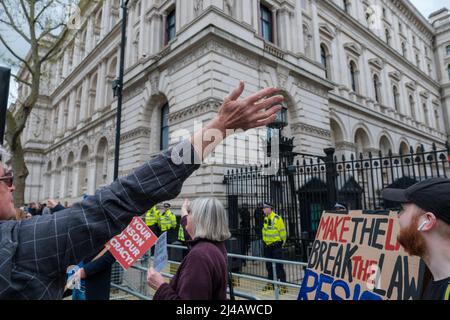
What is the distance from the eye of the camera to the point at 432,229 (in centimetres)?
173

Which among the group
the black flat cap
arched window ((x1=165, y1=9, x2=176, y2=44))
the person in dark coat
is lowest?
the person in dark coat

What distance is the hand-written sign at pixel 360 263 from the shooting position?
2.10 meters

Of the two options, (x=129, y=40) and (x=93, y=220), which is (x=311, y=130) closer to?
(x=129, y=40)

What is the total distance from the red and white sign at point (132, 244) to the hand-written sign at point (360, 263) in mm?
2289

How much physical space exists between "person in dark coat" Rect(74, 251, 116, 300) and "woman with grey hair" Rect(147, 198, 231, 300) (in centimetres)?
186

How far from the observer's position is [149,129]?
1725 cm

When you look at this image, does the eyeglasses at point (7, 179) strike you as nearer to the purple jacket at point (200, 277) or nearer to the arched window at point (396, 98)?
the purple jacket at point (200, 277)

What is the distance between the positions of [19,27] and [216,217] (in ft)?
54.1

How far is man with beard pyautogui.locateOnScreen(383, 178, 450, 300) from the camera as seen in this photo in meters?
1.67

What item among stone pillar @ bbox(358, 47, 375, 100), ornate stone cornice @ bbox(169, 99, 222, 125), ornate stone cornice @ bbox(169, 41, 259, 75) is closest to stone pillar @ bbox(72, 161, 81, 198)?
ornate stone cornice @ bbox(169, 99, 222, 125)

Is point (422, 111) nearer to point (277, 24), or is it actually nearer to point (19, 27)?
point (277, 24)

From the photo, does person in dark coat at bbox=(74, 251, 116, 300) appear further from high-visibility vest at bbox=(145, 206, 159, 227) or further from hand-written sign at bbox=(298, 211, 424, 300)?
high-visibility vest at bbox=(145, 206, 159, 227)

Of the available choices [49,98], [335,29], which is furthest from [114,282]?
[49,98]

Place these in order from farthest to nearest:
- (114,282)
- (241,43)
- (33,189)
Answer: (33,189) < (241,43) < (114,282)
